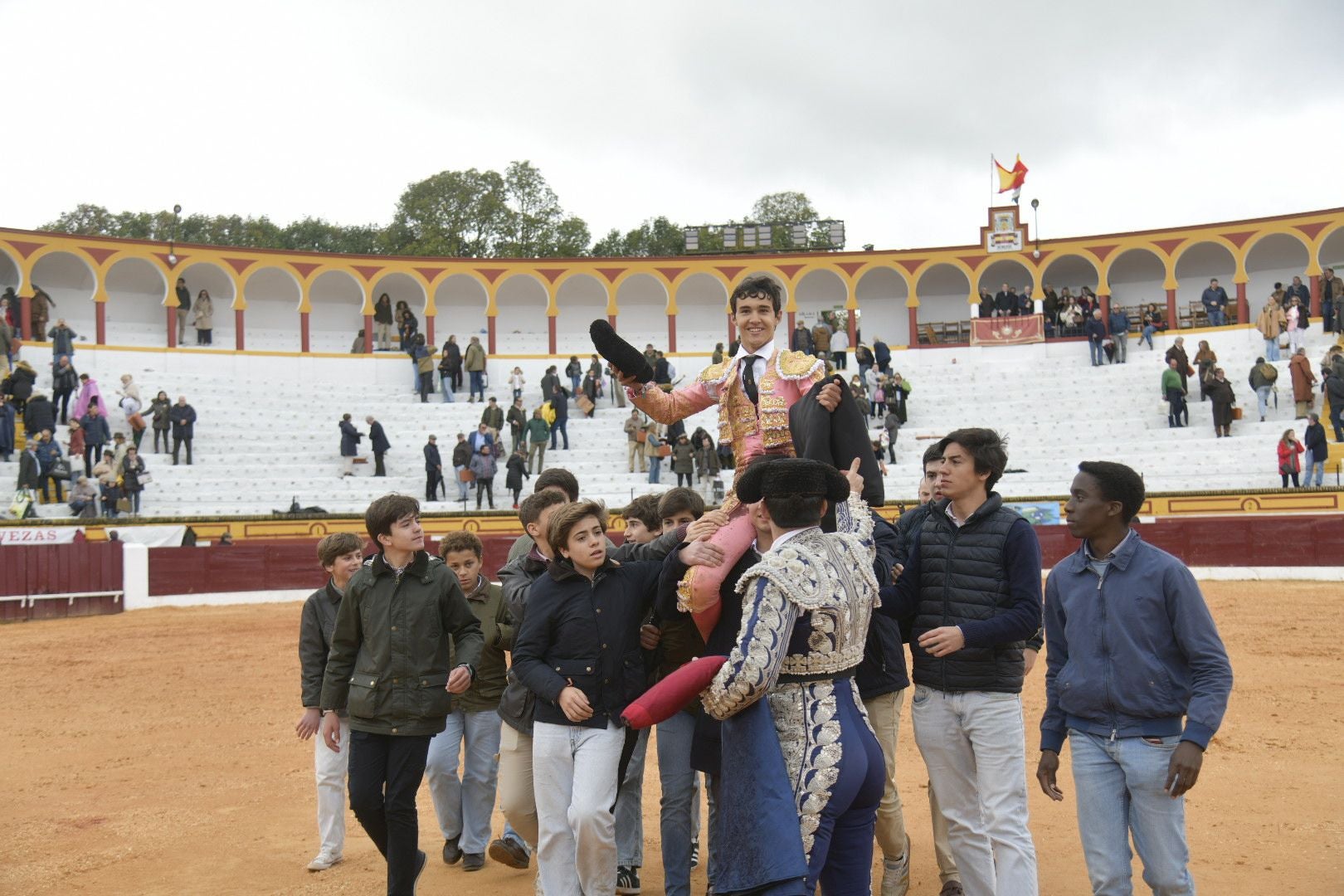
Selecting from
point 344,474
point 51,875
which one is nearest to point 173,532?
point 344,474

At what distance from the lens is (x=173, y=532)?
59.9 feet

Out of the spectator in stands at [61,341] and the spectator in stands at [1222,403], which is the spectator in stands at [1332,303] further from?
the spectator in stands at [61,341]

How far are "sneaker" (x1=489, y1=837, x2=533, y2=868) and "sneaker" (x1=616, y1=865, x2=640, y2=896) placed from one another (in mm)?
515

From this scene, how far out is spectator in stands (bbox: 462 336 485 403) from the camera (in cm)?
2692

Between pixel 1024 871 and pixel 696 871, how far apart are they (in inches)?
74.8

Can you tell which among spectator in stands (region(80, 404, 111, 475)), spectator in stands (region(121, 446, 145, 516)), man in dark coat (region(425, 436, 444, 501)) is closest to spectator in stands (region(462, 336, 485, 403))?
man in dark coat (region(425, 436, 444, 501))

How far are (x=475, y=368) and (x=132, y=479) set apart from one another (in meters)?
9.40

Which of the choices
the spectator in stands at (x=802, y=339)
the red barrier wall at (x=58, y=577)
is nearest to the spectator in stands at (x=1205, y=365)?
the spectator in stands at (x=802, y=339)

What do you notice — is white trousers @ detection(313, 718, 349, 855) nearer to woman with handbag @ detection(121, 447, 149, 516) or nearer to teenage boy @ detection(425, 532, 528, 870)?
teenage boy @ detection(425, 532, 528, 870)

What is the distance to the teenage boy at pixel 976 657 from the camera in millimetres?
3988

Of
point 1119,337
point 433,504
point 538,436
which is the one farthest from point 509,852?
point 1119,337

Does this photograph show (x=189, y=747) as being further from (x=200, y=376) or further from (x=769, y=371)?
(x=200, y=376)

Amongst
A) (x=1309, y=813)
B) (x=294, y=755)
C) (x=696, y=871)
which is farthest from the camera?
(x=294, y=755)

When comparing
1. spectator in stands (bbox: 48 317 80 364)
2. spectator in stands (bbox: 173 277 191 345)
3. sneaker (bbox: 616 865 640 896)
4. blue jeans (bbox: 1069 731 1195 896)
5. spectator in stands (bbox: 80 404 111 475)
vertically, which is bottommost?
sneaker (bbox: 616 865 640 896)
